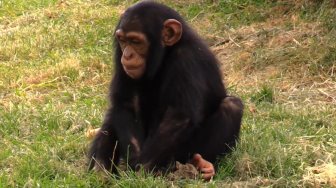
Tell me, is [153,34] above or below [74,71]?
above

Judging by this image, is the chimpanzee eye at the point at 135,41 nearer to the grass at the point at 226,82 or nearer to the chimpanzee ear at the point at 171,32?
the chimpanzee ear at the point at 171,32

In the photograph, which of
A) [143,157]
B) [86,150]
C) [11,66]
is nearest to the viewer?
[143,157]

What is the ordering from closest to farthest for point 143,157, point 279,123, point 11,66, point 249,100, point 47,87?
point 143,157
point 279,123
point 249,100
point 47,87
point 11,66

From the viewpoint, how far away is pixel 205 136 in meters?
5.34

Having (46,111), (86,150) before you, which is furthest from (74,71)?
(86,150)

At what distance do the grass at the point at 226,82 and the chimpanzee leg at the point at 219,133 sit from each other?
95 mm

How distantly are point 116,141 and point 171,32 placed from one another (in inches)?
35.6

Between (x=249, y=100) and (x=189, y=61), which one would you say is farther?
(x=249, y=100)

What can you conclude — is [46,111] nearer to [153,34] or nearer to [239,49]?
[153,34]

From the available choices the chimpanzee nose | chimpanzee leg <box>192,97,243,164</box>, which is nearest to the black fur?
chimpanzee leg <box>192,97,243,164</box>

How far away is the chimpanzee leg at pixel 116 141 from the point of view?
519 centimetres

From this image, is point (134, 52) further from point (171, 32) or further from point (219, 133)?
point (219, 133)

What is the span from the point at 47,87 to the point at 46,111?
4.57 feet

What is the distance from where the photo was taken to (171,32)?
17.2ft
